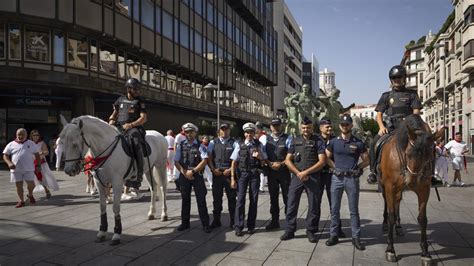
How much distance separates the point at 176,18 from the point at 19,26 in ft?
42.6

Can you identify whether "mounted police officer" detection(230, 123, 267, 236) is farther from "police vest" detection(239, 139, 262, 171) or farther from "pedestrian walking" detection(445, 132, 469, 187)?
"pedestrian walking" detection(445, 132, 469, 187)

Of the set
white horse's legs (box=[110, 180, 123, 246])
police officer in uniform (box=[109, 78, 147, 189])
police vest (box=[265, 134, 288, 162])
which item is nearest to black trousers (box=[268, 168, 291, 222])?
police vest (box=[265, 134, 288, 162])

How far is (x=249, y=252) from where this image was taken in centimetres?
556

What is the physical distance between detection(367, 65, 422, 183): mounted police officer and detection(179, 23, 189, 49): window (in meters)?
25.1

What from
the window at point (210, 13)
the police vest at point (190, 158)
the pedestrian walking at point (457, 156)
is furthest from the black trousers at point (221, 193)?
the window at point (210, 13)

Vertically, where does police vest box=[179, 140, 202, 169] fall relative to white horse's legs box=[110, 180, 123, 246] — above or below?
above

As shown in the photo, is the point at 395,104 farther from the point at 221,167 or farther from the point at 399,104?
the point at 221,167

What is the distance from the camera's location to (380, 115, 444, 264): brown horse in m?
4.88

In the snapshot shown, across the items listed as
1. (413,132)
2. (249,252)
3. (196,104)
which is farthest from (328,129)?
(196,104)

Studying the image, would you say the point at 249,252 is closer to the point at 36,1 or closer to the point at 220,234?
the point at 220,234

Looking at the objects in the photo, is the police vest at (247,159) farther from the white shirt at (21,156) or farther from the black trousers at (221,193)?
the white shirt at (21,156)

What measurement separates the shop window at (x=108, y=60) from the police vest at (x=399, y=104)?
62.9ft

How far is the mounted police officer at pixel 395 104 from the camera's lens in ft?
20.3

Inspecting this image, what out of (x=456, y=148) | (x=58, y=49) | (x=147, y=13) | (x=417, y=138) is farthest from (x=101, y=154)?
(x=147, y=13)
